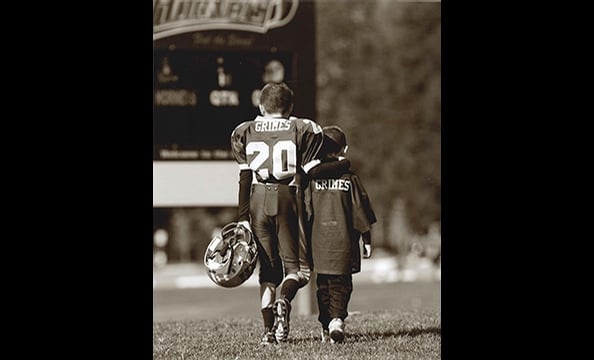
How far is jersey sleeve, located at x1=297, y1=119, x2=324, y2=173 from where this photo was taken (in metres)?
7.93

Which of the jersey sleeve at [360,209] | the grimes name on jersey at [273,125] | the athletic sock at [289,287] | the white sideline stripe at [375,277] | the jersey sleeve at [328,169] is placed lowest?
the white sideline stripe at [375,277]

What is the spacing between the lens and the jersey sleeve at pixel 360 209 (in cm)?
812

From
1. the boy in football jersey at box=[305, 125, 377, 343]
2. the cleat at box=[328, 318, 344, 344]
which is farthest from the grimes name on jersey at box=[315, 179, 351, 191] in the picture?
the cleat at box=[328, 318, 344, 344]

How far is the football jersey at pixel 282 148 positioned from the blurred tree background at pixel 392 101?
16119mm

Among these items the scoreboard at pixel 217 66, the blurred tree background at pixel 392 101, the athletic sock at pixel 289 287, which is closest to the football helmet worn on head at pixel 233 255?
the athletic sock at pixel 289 287

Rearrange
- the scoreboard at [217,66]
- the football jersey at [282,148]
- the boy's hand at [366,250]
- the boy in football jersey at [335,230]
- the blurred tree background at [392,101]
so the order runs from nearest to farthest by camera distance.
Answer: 1. the football jersey at [282,148]
2. the boy in football jersey at [335,230]
3. the boy's hand at [366,250]
4. the scoreboard at [217,66]
5. the blurred tree background at [392,101]

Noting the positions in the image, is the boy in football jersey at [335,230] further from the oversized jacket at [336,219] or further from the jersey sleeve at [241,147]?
the jersey sleeve at [241,147]

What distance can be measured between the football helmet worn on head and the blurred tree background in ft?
52.8

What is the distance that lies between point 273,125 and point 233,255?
99 cm
